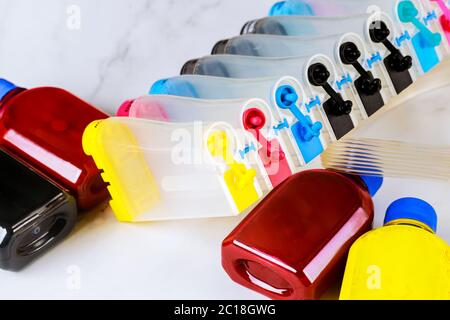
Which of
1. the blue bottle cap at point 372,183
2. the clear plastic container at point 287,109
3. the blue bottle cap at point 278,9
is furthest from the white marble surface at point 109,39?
the blue bottle cap at point 372,183

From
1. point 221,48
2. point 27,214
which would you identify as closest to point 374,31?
point 221,48

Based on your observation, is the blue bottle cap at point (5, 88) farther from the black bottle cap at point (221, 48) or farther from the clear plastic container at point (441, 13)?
the clear plastic container at point (441, 13)

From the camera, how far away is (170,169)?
783 mm

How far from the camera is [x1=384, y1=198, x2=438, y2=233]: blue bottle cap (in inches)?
27.0

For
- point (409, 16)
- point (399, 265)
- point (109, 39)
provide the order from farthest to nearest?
point (109, 39), point (409, 16), point (399, 265)

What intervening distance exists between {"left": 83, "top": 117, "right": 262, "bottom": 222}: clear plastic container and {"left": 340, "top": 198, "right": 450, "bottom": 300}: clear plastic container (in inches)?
5.5

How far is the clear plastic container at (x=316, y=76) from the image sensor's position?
0.78m

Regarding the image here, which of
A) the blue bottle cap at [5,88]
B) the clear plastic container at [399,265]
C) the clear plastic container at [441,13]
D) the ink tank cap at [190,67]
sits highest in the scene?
the blue bottle cap at [5,88]

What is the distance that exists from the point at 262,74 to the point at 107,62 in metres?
0.31

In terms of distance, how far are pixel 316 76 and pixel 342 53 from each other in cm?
5

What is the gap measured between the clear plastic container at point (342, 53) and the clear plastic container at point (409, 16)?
5cm

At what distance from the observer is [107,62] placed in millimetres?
1046

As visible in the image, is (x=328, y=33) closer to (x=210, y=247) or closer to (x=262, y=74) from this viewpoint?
(x=262, y=74)

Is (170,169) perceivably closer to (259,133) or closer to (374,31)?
(259,133)
